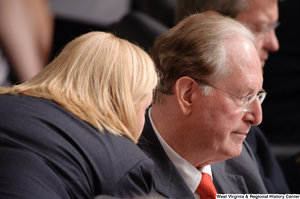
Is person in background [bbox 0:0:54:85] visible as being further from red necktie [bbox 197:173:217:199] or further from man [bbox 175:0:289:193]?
red necktie [bbox 197:173:217:199]

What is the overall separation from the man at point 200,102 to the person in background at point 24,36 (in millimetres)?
977

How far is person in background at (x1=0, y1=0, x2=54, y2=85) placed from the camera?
1.89 m

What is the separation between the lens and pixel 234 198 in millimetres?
1218

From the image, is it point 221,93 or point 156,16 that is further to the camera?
point 156,16

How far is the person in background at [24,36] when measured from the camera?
1.89 meters

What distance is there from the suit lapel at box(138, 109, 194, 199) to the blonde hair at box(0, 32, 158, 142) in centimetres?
32

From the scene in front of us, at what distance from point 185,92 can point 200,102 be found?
0.08m

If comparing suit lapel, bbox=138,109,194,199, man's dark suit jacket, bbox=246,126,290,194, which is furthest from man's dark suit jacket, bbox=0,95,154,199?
man's dark suit jacket, bbox=246,126,290,194

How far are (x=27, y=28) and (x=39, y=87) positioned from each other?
1.14 m

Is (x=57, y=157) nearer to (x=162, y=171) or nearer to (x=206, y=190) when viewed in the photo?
(x=162, y=171)

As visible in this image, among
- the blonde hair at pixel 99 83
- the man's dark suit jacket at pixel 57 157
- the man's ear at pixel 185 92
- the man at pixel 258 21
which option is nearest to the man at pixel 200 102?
the man's ear at pixel 185 92

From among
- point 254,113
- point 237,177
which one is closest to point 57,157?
point 254,113

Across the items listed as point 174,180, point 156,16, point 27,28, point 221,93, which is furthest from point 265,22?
point 27,28

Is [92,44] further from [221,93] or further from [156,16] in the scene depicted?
[156,16]
